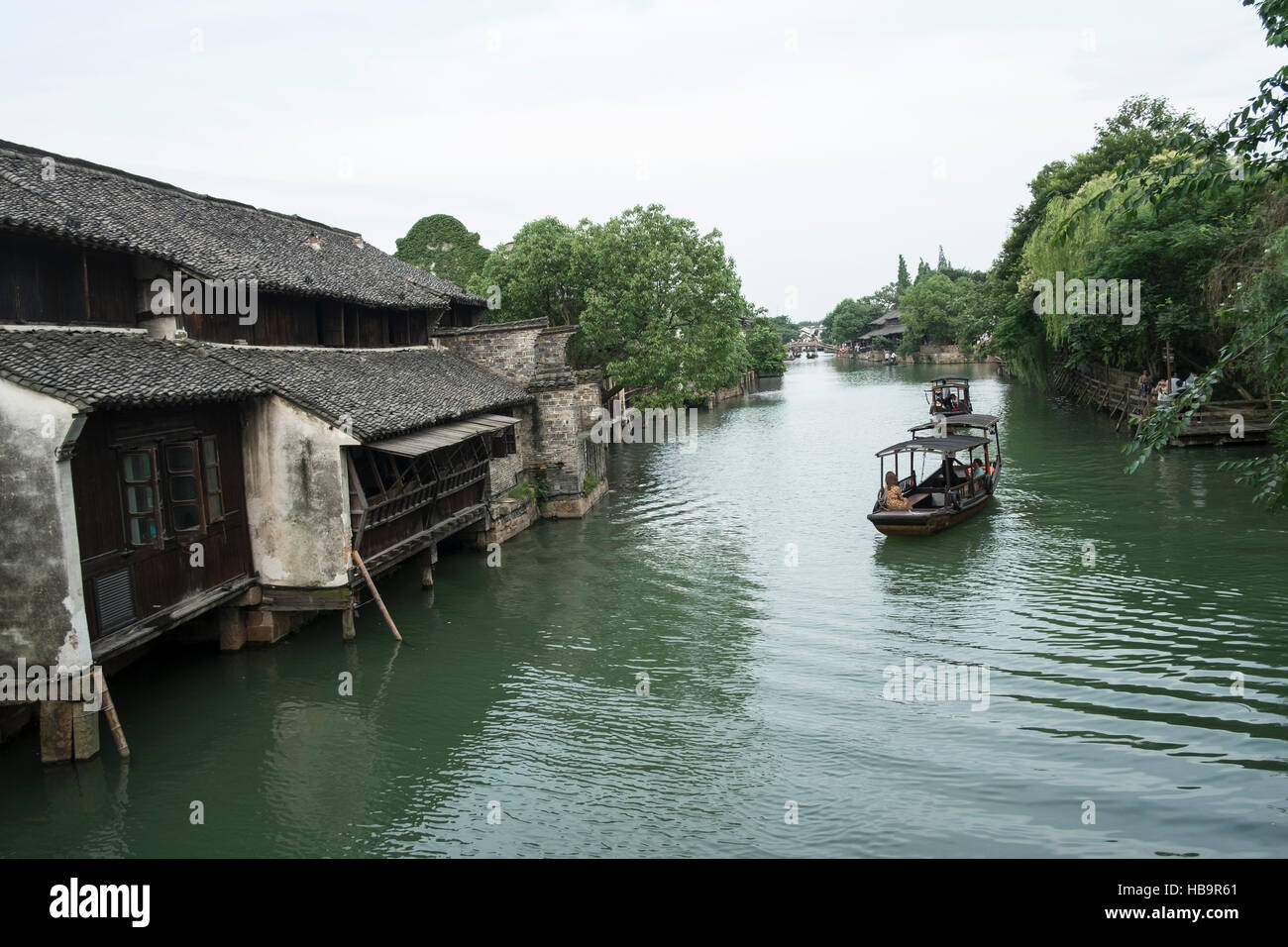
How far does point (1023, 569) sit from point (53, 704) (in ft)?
50.6

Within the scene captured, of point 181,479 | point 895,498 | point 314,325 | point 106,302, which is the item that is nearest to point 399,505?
point 181,479

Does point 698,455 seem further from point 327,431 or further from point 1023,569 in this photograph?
point 327,431

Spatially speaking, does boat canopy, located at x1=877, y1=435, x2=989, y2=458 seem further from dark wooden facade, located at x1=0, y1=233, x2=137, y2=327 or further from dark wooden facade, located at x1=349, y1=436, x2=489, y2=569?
dark wooden facade, located at x1=0, y1=233, x2=137, y2=327

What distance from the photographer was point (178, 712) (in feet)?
38.9

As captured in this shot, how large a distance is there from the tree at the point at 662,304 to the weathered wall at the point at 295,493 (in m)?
20.0

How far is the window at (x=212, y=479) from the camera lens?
1270 centimetres

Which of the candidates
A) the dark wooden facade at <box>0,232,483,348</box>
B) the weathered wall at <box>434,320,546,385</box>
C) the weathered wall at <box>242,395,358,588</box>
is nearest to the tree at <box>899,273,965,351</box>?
the weathered wall at <box>434,320,546,385</box>

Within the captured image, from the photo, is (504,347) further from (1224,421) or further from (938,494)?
(1224,421)

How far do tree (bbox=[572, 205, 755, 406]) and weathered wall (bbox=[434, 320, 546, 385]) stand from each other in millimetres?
9050

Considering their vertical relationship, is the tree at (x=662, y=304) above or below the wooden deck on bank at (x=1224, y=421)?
above

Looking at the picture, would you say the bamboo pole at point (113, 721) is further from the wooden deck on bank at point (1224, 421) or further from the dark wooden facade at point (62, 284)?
the wooden deck on bank at point (1224, 421)

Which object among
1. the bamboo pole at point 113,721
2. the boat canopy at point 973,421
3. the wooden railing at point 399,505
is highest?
the boat canopy at point 973,421

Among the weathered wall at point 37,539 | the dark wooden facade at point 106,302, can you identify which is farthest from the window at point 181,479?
the weathered wall at point 37,539
